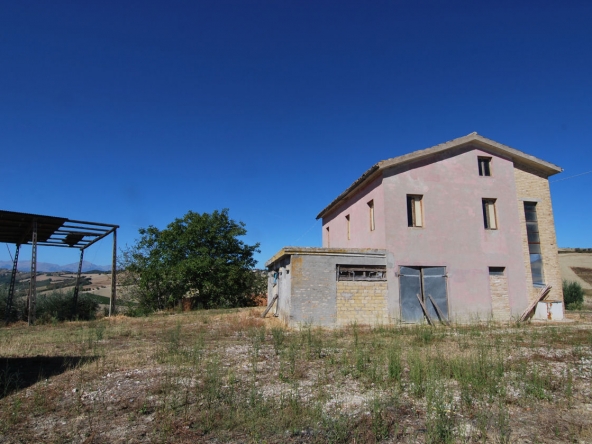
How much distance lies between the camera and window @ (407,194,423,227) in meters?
14.2

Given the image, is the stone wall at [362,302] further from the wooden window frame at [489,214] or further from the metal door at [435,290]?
the wooden window frame at [489,214]

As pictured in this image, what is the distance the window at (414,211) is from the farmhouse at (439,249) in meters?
0.04

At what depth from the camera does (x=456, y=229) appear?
46.9 ft

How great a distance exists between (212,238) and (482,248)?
15.3m

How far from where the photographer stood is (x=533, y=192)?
51.2 ft

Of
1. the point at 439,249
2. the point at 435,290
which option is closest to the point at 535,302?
the point at 435,290

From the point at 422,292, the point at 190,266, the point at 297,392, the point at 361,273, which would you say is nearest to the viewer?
the point at 297,392

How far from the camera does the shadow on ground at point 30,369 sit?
564 cm

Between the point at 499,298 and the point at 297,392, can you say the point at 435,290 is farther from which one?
the point at 297,392

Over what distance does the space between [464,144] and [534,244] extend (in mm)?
4986

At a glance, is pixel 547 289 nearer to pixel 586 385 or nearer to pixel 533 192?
pixel 533 192

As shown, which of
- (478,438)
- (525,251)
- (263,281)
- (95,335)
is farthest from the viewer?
(263,281)

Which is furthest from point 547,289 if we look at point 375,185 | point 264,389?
point 264,389

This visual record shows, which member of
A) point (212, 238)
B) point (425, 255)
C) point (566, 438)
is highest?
point (212, 238)
